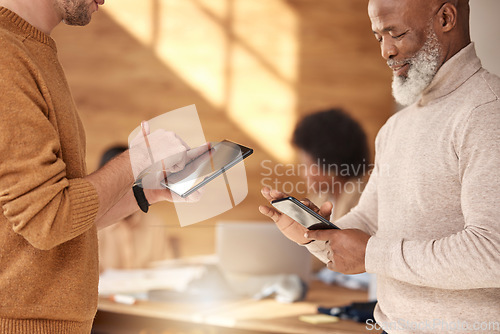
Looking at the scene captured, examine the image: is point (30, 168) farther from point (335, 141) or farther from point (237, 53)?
point (237, 53)

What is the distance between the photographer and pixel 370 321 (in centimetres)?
216

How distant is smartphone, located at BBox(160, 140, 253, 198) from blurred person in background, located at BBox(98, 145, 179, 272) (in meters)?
2.03

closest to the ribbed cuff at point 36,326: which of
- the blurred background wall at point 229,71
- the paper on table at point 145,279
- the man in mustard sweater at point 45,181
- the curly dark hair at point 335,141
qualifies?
the man in mustard sweater at point 45,181

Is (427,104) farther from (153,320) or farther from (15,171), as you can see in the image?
(153,320)

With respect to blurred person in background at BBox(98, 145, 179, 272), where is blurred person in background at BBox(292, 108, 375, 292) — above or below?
above

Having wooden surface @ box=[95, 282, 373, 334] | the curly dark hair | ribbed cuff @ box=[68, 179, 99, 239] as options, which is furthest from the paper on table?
ribbed cuff @ box=[68, 179, 99, 239]

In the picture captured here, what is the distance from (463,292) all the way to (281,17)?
394 centimetres

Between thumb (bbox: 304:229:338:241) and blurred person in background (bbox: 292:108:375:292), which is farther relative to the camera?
blurred person in background (bbox: 292:108:375:292)

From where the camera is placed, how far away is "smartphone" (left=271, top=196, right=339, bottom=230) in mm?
1326

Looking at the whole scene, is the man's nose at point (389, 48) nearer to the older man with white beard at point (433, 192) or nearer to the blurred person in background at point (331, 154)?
the older man with white beard at point (433, 192)

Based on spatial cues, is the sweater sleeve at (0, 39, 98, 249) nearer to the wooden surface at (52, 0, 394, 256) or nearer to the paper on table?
the paper on table

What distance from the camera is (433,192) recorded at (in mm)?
1320

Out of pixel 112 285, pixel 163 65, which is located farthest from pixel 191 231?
pixel 112 285

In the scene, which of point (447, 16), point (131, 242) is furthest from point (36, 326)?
point (131, 242)
